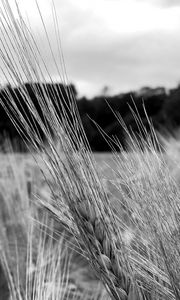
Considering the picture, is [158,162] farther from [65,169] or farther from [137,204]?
[65,169]

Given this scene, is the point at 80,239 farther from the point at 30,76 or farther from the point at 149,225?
the point at 30,76

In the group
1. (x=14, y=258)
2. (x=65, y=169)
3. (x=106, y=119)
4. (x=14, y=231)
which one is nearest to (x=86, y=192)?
(x=65, y=169)

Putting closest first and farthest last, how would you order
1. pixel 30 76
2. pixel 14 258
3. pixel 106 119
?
pixel 30 76 < pixel 14 258 < pixel 106 119

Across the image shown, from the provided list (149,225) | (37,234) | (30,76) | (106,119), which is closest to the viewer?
(30,76)

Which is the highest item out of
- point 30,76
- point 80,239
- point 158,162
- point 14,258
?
point 30,76

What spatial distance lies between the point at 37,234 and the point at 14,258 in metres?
0.25

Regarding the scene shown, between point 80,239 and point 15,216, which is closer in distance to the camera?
point 80,239

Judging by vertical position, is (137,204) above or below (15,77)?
below

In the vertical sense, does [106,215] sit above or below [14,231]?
above

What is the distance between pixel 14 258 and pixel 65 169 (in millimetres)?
1916

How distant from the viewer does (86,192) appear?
887mm

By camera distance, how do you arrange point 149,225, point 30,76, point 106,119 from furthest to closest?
point 106,119, point 149,225, point 30,76

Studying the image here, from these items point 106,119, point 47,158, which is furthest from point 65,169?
point 106,119

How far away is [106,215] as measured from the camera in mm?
910
